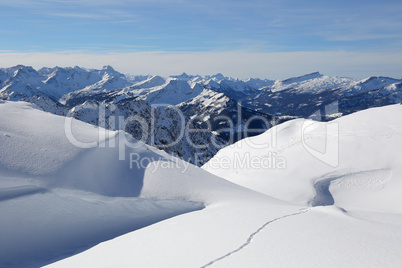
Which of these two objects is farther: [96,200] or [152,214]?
[152,214]

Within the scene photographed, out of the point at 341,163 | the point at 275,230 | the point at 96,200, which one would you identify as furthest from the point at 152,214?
the point at 341,163

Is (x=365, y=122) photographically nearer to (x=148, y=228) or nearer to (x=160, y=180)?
(x=160, y=180)

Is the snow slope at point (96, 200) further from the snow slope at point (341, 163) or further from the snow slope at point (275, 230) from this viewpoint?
the snow slope at point (341, 163)

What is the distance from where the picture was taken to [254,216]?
42.6ft

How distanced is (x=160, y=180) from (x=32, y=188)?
672 cm

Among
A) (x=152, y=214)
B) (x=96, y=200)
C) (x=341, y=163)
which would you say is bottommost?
(x=152, y=214)

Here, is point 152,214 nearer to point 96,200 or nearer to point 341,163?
point 96,200

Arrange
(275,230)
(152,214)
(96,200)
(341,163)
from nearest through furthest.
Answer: (275,230) < (96,200) < (152,214) < (341,163)

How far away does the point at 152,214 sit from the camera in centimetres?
1444

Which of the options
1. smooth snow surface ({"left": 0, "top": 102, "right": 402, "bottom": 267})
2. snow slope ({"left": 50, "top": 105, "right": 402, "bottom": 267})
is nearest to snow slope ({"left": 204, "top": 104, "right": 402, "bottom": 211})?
snow slope ({"left": 50, "top": 105, "right": 402, "bottom": 267})

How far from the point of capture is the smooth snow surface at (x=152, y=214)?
30.6 feet

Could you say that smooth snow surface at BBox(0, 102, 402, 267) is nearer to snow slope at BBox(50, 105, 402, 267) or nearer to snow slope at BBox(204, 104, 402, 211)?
snow slope at BBox(50, 105, 402, 267)

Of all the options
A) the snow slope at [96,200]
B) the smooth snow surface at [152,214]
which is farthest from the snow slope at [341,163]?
the snow slope at [96,200]

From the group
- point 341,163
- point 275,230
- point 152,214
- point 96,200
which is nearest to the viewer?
point 275,230
